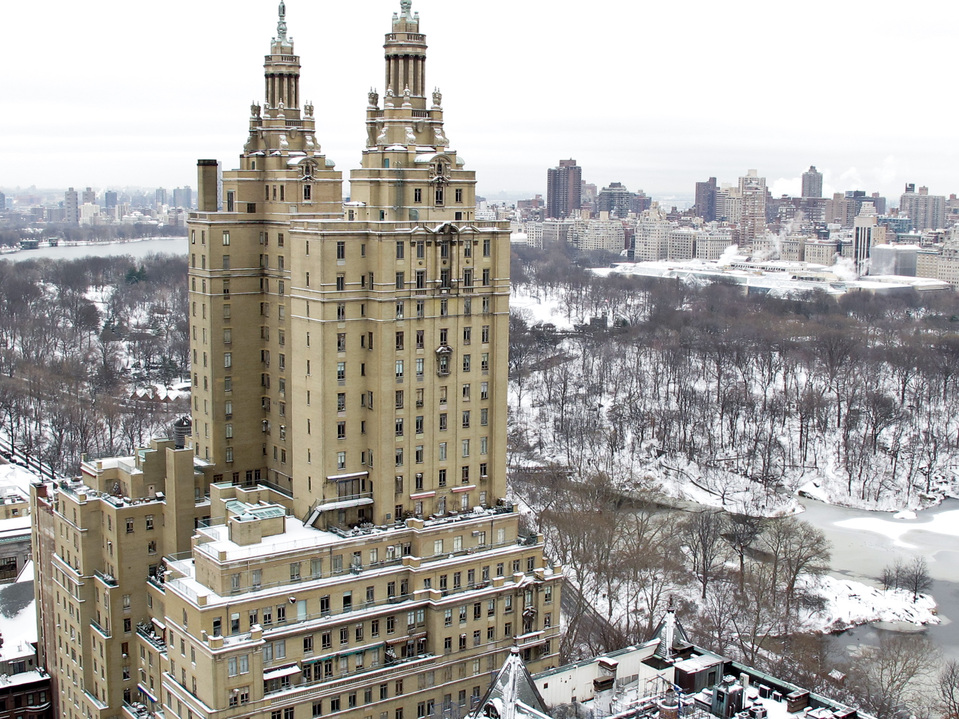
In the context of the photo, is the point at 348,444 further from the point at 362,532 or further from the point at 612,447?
the point at 612,447

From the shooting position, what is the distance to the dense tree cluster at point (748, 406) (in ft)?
383

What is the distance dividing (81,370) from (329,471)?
97.0 m

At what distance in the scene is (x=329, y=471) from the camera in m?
56.4

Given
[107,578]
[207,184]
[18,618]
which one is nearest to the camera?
[107,578]

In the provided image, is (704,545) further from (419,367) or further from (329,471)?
(329,471)

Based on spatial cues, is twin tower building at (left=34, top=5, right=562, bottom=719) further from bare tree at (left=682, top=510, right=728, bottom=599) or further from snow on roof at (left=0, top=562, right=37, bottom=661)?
bare tree at (left=682, top=510, right=728, bottom=599)

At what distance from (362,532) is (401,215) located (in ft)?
54.0

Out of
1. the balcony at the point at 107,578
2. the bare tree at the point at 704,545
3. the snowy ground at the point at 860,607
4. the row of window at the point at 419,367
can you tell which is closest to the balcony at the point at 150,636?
the balcony at the point at 107,578

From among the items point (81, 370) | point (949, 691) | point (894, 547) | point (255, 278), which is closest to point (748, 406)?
point (894, 547)

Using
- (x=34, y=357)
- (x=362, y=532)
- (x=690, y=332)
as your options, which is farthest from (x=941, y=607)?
(x=34, y=357)

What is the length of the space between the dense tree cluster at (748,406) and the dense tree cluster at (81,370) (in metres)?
44.9

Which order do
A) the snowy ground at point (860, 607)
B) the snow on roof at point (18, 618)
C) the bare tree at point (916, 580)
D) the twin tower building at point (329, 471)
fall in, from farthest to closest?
1. the bare tree at point (916, 580)
2. the snowy ground at point (860, 607)
3. the snow on roof at point (18, 618)
4. the twin tower building at point (329, 471)

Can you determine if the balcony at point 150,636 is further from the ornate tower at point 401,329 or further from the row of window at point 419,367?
→ the row of window at point 419,367

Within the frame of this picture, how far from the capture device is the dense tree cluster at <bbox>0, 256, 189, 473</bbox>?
119 meters
